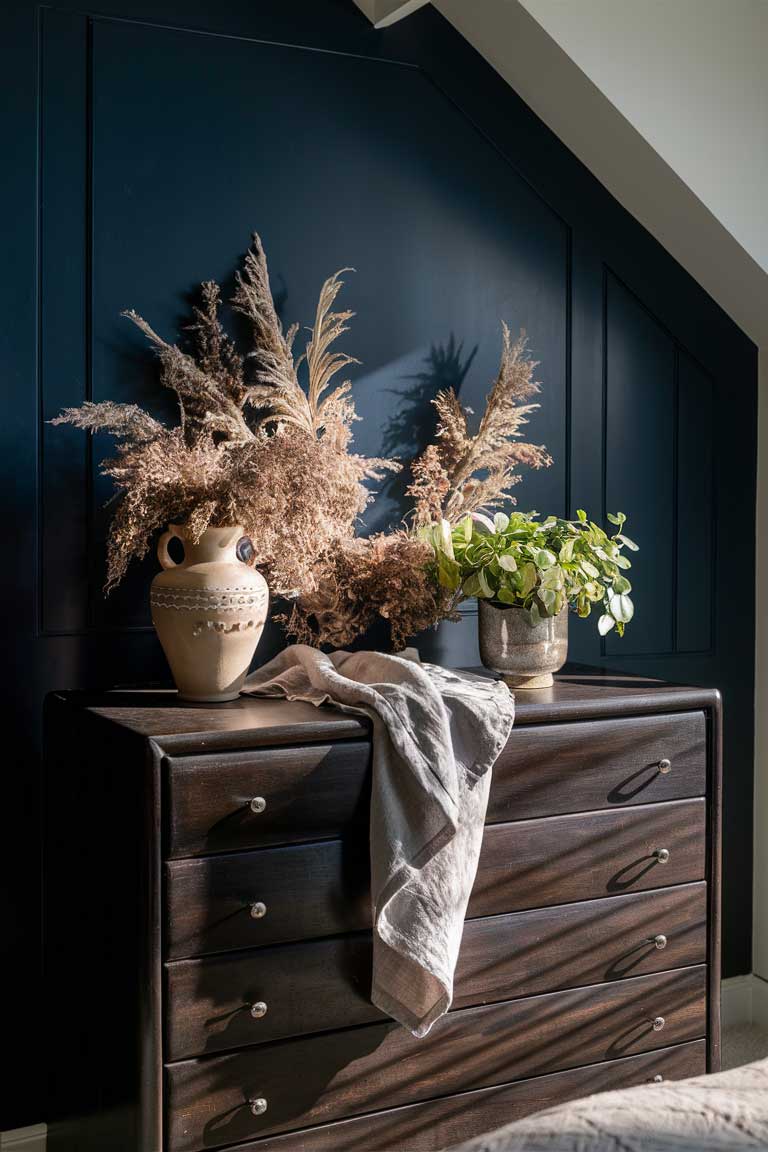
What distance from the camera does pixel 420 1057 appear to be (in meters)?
1.91

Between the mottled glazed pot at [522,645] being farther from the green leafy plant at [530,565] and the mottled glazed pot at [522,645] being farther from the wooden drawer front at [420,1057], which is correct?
the wooden drawer front at [420,1057]

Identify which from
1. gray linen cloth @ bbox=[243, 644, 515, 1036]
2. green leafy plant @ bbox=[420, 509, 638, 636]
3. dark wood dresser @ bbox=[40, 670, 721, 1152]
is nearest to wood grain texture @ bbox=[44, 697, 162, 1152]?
dark wood dresser @ bbox=[40, 670, 721, 1152]

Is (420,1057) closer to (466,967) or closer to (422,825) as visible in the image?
(466,967)

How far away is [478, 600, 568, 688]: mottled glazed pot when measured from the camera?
2223 mm

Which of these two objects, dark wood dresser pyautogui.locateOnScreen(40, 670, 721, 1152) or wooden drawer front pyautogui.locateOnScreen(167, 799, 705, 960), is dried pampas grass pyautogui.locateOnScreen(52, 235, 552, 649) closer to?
dark wood dresser pyautogui.locateOnScreen(40, 670, 721, 1152)

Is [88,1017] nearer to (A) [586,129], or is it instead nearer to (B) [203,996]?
Answer: (B) [203,996]

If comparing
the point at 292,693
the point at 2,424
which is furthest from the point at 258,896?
the point at 2,424

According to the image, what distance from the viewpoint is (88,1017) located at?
1921 mm

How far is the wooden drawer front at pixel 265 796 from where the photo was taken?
1.70m

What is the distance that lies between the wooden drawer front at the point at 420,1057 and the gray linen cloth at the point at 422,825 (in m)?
0.11

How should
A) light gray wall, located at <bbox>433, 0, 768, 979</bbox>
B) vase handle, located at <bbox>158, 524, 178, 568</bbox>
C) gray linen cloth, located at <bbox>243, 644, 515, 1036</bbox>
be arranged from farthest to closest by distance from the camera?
light gray wall, located at <bbox>433, 0, 768, 979</bbox> < vase handle, located at <bbox>158, 524, 178, 568</bbox> < gray linen cloth, located at <bbox>243, 644, 515, 1036</bbox>

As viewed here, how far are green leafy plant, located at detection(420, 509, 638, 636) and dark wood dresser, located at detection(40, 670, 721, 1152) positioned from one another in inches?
7.4

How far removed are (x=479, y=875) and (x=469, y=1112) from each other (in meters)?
0.43

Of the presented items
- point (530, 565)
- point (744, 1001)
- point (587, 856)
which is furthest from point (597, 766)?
point (744, 1001)
